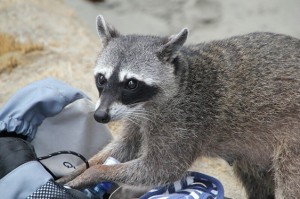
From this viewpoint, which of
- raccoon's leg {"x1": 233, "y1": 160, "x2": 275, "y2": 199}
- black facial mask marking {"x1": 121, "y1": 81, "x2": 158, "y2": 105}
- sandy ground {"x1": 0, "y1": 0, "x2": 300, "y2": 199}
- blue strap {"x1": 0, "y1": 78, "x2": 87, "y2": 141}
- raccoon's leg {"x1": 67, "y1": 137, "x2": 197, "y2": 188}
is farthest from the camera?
sandy ground {"x1": 0, "y1": 0, "x2": 300, "y2": 199}

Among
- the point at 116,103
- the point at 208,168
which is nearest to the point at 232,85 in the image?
the point at 116,103

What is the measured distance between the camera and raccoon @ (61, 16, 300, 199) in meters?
3.18

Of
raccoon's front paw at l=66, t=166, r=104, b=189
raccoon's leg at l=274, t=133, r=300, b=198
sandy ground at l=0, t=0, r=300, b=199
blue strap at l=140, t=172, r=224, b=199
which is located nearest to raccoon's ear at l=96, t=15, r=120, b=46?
raccoon's front paw at l=66, t=166, r=104, b=189

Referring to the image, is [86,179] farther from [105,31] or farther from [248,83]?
[248,83]

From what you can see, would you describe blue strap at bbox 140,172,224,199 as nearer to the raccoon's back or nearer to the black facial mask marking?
the raccoon's back

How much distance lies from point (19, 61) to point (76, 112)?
1803 mm

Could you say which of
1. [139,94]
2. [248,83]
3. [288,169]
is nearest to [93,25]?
[248,83]

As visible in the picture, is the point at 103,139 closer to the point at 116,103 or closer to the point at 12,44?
the point at 116,103

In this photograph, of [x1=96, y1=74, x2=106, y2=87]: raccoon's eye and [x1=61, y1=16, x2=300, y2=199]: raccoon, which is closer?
[x1=96, y1=74, x2=106, y2=87]: raccoon's eye

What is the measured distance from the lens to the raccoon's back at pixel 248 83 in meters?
3.28

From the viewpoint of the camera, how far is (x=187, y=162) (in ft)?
10.8

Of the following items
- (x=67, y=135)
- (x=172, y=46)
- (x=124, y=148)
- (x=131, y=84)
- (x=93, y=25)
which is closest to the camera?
(x=131, y=84)

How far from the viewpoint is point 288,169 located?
322cm

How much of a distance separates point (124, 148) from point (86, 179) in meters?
0.45
